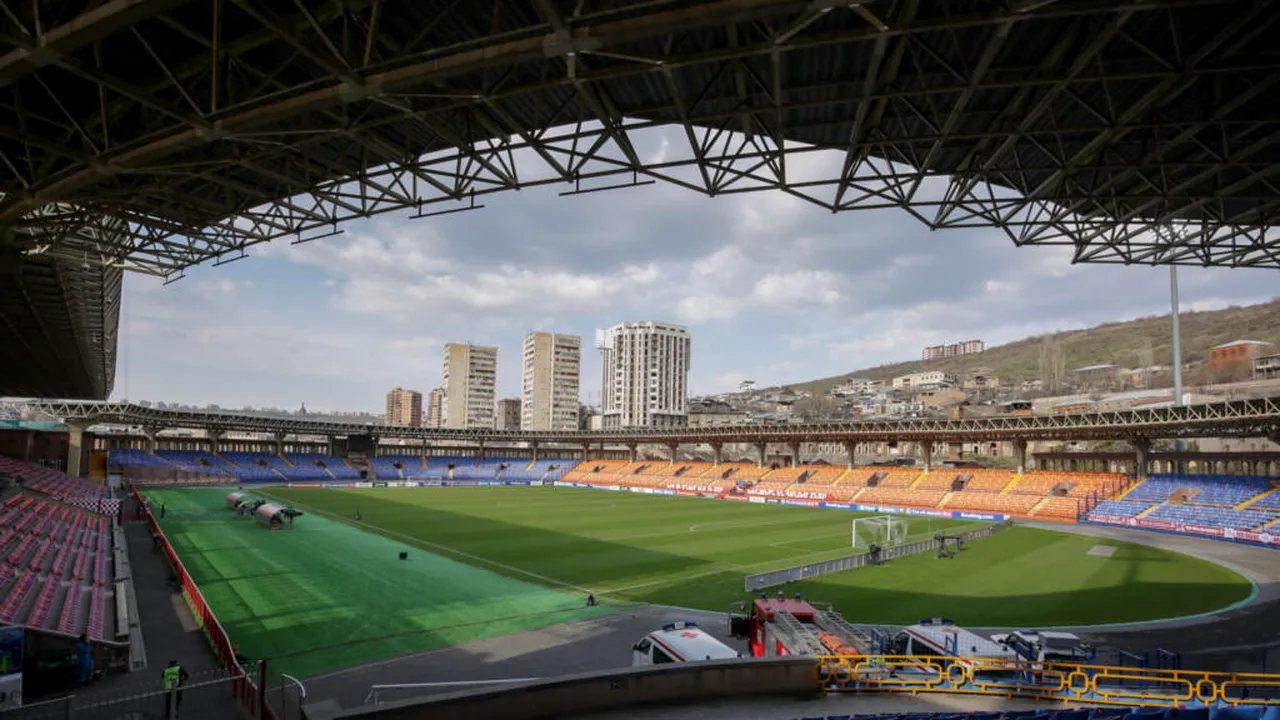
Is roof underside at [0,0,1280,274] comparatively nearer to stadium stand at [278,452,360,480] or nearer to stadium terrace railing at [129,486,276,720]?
stadium terrace railing at [129,486,276,720]

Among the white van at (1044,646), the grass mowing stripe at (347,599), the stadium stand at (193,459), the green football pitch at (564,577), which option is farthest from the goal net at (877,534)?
the stadium stand at (193,459)

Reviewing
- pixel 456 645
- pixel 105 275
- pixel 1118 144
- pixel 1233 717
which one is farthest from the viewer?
pixel 105 275

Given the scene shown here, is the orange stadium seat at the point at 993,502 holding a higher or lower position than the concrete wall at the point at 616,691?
lower

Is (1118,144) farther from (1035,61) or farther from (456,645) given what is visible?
(456,645)

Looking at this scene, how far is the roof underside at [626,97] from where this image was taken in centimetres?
832

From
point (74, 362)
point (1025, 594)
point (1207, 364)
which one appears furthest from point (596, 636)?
point (1207, 364)

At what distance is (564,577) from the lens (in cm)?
2808

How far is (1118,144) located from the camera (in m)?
14.0

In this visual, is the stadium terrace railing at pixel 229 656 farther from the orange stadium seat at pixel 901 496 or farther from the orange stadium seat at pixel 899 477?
the orange stadium seat at pixel 899 477

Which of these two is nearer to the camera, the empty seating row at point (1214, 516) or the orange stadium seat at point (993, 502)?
the empty seating row at point (1214, 516)

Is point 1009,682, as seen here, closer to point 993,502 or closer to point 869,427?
point 993,502

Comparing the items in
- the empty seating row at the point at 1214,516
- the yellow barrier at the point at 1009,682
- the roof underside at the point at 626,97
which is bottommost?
the empty seating row at the point at 1214,516

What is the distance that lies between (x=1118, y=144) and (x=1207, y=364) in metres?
179

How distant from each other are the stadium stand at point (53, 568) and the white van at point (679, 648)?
45.1 feet
